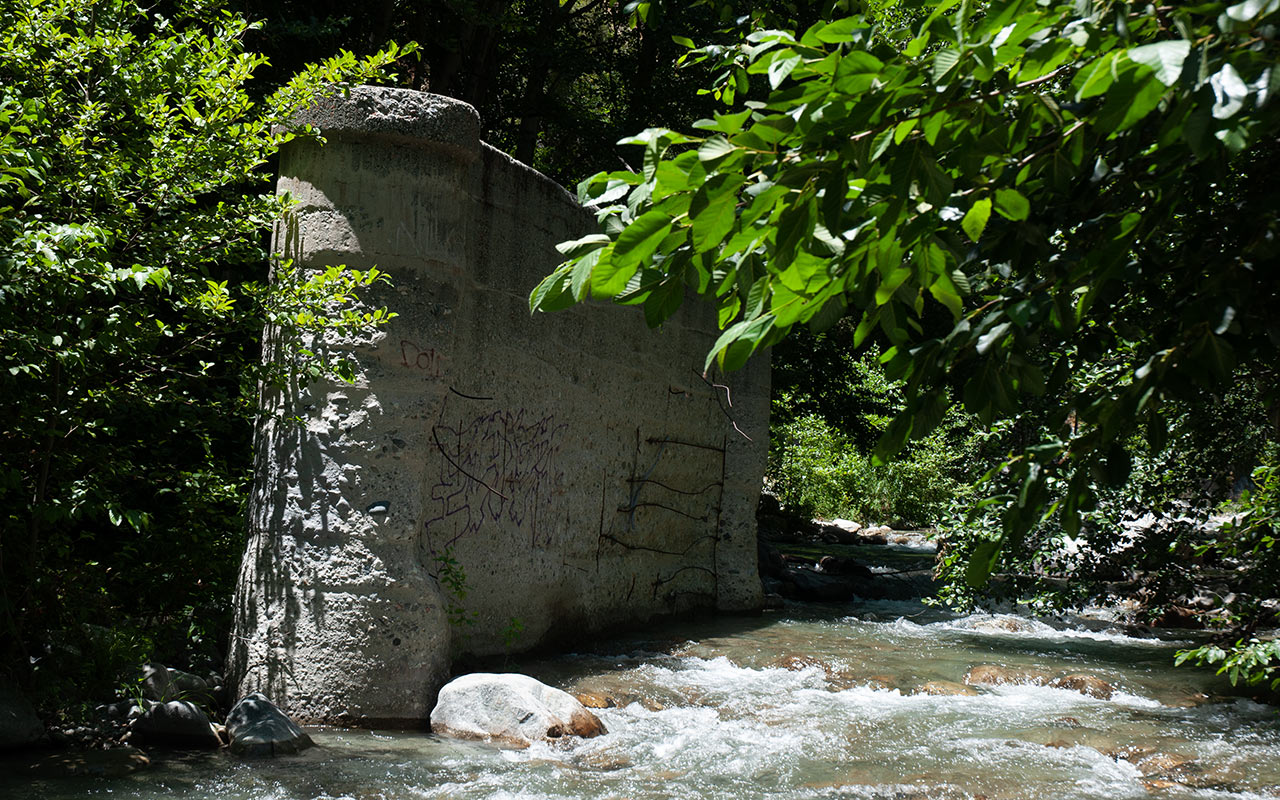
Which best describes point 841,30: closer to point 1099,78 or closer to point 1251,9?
point 1099,78

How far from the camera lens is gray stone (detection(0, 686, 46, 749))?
438 centimetres

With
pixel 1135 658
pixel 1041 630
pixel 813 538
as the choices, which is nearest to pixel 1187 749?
pixel 1135 658

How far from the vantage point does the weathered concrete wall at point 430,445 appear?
5.28 metres

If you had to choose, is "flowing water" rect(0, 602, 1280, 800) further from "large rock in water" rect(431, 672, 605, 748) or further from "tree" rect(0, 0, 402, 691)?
"tree" rect(0, 0, 402, 691)

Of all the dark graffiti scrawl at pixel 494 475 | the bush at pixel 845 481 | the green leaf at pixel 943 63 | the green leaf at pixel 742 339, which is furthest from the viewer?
the bush at pixel 845 481

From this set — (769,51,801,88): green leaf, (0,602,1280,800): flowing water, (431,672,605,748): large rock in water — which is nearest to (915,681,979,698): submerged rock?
(0,602,1280,800): flowing water

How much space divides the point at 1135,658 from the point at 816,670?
2.79 metres

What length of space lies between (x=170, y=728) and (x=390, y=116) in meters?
3.11

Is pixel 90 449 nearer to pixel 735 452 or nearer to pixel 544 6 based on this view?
pixel 735 452

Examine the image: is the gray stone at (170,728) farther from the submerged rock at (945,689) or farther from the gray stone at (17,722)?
the submerged rock at (945,689)

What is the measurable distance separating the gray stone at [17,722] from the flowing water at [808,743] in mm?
161

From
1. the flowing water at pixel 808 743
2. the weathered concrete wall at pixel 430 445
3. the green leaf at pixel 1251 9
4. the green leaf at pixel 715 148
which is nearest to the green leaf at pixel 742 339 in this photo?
the green leaf at pixel 715 148

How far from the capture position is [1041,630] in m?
9.84

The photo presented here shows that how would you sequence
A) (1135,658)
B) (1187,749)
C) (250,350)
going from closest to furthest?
1. (1187,749)
2. (250,350)
3. (1135,658)
